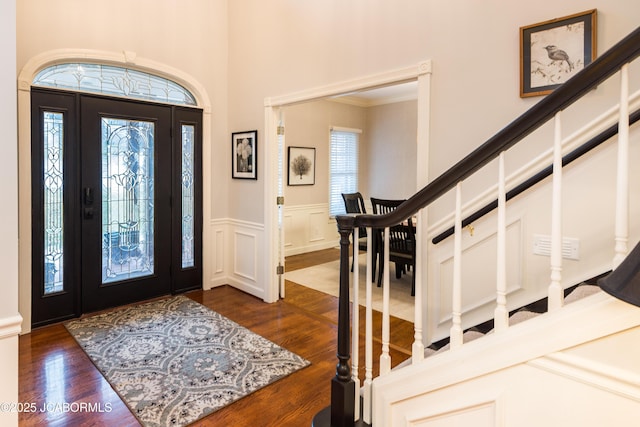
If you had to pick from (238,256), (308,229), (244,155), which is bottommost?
(238,256)

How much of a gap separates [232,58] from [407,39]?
2497mm

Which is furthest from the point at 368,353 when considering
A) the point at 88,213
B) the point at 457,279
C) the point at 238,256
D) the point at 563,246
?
the point at 88,213

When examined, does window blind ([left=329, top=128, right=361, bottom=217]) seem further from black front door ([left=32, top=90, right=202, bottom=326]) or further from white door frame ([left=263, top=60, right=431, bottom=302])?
black front door ([left=32, top=90, right=202, bottom=326])

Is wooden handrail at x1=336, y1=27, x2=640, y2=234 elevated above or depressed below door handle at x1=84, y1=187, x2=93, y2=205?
above

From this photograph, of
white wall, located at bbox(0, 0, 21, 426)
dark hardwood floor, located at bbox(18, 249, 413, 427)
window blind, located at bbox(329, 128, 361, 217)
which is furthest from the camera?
window blind, located at bbox(329, 128, 361, 217)

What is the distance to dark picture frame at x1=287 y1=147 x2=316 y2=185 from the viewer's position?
6.41 meters

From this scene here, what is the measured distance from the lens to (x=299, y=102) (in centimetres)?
375

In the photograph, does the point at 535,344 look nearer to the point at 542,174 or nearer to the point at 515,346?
the point at 515,346

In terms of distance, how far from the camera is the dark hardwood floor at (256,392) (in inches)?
85.8

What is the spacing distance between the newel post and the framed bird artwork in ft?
4.47

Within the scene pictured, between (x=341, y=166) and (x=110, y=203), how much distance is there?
442 cm

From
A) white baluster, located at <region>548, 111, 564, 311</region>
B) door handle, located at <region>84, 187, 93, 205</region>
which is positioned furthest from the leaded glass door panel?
white baluster, located at <region>548, 111, 564, 311</region>

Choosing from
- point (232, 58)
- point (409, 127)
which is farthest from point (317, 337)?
point (409, 127)

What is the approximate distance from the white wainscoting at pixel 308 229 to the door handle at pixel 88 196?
3.20 meters
